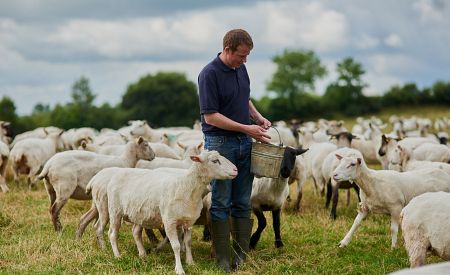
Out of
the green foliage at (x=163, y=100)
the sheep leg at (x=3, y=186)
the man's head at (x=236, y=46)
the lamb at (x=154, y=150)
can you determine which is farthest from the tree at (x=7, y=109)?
the man's head at (x=236, y=46)

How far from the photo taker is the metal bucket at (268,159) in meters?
7.44

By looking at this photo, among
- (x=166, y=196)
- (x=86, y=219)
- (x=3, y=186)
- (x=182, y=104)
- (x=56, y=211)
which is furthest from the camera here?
(x=182, y=104)

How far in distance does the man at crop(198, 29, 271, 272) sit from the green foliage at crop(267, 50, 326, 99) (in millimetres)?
75008

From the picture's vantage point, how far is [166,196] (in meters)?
7.78

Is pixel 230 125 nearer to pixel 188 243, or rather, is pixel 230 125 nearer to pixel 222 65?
pixel 222 65


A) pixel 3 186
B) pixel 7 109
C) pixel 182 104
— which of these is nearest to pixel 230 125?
pixel 3 186

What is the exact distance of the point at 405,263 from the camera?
7789mm

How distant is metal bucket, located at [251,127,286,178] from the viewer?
24.4 feet

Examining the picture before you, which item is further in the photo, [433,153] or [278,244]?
[433,153]

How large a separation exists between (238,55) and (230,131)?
0.96 m

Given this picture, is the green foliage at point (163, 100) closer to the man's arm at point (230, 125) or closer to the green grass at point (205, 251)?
the green grass at point (205, 251)

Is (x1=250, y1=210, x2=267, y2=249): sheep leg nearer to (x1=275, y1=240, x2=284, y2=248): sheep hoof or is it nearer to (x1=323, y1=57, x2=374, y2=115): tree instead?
(x1=275, y1=240, x2=284, y2=248): sheep hoof

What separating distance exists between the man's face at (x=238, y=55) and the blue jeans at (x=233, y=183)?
92cm

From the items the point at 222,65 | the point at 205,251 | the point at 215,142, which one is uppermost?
the point at 222,65
